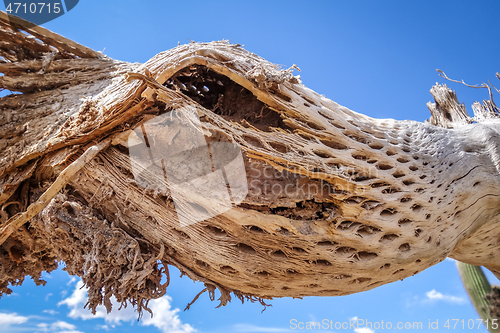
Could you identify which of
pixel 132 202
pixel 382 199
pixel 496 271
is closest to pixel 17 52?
pixel 132 202

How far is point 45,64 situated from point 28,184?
4.60ft

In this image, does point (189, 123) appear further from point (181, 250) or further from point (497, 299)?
point (497, 299)

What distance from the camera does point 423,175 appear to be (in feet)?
12.5

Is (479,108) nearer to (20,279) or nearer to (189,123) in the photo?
(189,123)

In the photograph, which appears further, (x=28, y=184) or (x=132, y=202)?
(x=28, y=184)

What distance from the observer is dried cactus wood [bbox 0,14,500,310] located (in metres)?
3.29

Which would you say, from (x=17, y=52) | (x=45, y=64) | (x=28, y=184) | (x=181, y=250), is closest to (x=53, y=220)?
(x=28, y=184)

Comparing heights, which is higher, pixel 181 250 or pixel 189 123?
pixel 189 123

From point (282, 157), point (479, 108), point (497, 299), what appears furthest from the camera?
point (497, 299)

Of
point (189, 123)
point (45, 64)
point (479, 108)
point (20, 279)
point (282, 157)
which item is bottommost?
point (20, 279)

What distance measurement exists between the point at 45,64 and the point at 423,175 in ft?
14.5

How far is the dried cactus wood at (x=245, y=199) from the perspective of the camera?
3287 mm

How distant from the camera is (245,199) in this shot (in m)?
3.35

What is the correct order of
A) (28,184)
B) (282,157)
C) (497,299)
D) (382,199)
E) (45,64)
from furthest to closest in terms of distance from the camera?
(497,299)
(45,64)
(28,184)
(382,199)
(282,157)
